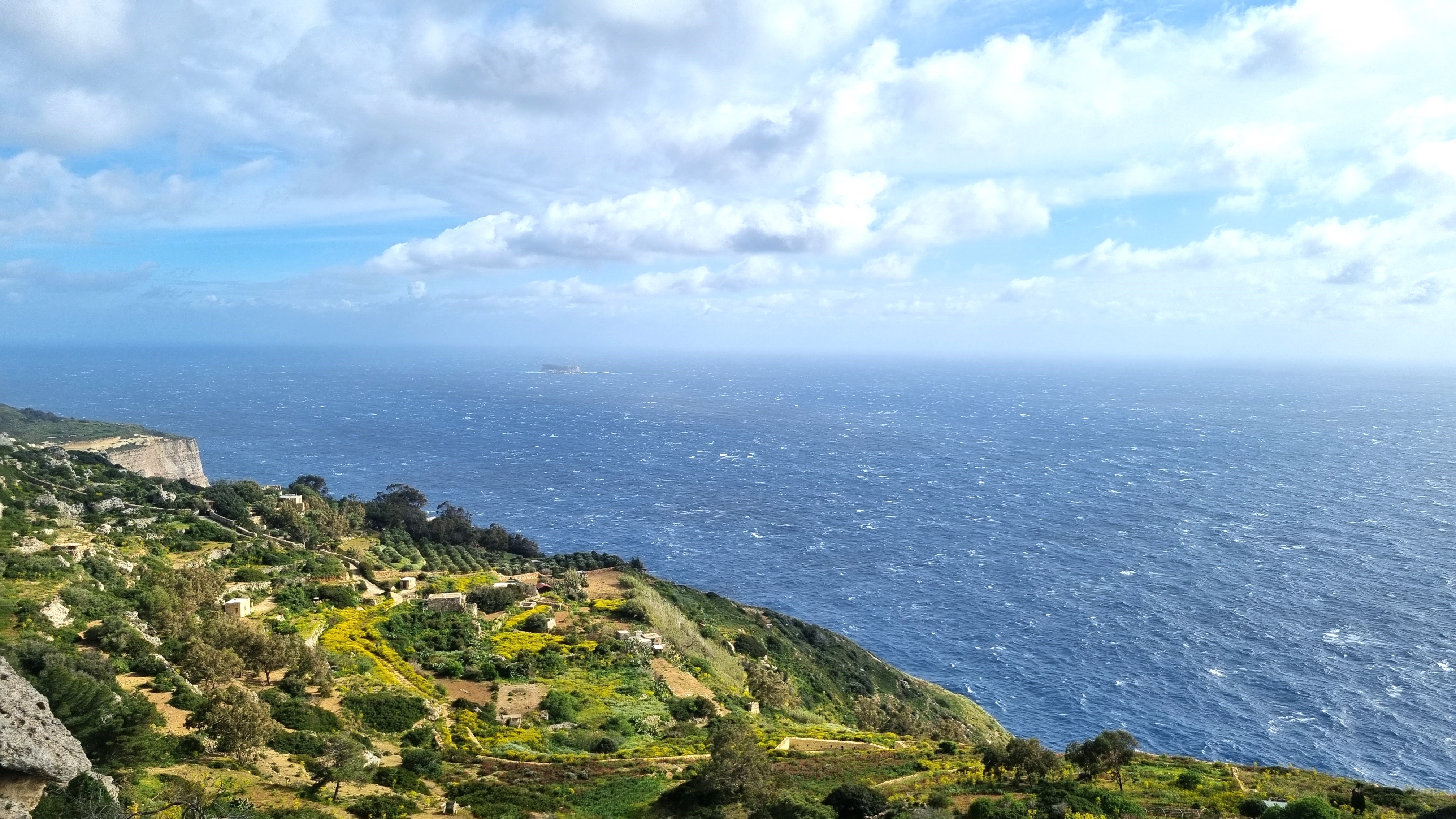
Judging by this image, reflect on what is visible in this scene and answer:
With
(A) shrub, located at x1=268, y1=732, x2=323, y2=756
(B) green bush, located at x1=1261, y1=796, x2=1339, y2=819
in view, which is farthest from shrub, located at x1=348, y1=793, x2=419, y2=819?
(B) green bush, located at x1=1261, y1=796, x2=1339, y2=819

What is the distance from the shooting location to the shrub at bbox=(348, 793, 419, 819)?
2420cm

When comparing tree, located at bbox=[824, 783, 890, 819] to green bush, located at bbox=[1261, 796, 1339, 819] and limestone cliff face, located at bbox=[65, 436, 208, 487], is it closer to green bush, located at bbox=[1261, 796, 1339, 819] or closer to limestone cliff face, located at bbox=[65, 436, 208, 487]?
green bush, located at bbox=[1261, 796, 1339, 819]

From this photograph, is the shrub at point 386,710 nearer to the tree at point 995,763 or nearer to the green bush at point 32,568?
the green bush at point 32,568

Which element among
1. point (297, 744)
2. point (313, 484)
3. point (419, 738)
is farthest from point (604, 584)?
point (313, 484)

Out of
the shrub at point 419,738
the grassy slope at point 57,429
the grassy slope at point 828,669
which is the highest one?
the grassy slope at point 57,429

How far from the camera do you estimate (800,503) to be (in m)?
119

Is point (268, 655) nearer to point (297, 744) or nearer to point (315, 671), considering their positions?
point (315, 671)

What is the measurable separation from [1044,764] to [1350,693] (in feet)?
163

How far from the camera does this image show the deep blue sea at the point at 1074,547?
59.9 meters

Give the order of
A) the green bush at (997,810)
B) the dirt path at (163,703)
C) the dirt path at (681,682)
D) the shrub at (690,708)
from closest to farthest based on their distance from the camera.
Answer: the green bush at (997,810) < the dirt path at (163,703) < the shrub at (690,708) < the dirt path at (681,682)

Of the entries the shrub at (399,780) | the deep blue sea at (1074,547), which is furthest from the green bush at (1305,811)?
the deep blue sea at (1074,547)

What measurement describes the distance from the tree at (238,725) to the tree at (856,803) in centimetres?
1978

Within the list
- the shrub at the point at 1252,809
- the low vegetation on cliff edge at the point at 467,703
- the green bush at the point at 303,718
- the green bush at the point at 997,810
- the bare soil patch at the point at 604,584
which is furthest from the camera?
the bare soil patch at the point at 604,584

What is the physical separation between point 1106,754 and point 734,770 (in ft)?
45.5
